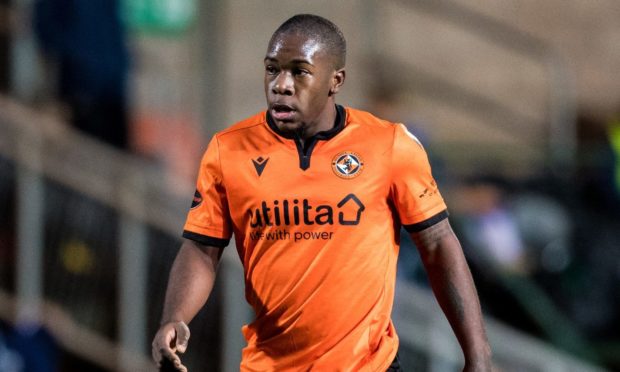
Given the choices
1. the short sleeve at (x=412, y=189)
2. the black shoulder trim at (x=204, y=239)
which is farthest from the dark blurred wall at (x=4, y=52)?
the short sleeve at (x=412, y=189)

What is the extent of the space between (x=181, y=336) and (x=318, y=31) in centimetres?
114

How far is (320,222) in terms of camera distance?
4500 millimetres

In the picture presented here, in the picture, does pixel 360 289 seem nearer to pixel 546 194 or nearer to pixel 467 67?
pixel 546 194

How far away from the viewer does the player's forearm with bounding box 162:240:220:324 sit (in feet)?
14.9

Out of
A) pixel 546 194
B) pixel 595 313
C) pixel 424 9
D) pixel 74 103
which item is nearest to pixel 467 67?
pixel 424 9

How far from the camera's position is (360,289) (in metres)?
4.55

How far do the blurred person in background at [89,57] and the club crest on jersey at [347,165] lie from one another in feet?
15.9

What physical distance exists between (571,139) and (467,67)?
189cm

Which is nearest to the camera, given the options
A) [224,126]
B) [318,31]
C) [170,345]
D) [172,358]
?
[172,358]

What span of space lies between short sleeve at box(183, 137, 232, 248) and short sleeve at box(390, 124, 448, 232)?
620mm

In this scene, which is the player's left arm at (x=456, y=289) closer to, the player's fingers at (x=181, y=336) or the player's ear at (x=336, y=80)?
the player's ear at (x=336, y=80)

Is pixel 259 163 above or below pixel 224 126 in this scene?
above

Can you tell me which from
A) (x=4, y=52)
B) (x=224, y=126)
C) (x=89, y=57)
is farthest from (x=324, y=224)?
(x=4, y=52)

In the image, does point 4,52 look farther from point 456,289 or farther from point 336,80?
point 456,289
